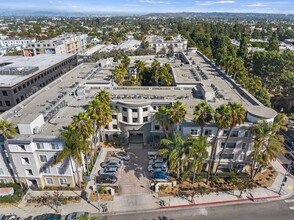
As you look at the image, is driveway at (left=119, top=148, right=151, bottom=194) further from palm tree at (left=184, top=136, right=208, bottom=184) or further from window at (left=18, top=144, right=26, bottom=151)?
window at (left=18, top=144, right=26, bottom=151)

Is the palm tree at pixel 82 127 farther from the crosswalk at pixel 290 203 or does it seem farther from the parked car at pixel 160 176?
the crosswalk at pixel 290 203

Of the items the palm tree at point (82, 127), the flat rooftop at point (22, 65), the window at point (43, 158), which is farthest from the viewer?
the flat rooftop at point (22, 65)

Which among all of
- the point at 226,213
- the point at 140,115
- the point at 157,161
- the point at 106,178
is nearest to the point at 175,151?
the point at 157,161

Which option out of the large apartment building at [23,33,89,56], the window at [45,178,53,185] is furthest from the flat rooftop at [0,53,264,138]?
the large apartment building at [23,33,89,56]

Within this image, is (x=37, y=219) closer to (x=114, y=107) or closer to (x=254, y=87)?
(x=114, y=107)

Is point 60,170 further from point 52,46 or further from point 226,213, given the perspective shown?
point 52,46

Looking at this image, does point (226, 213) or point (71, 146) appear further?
point (226, 213)

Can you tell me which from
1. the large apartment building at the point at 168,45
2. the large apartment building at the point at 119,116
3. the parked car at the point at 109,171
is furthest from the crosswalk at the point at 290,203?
the large apartment building at the point at 168,45
